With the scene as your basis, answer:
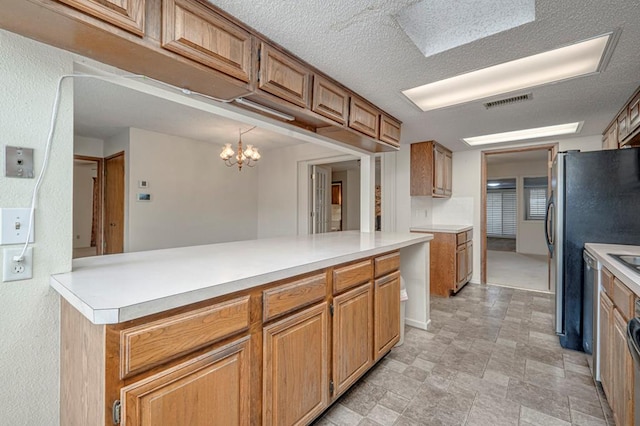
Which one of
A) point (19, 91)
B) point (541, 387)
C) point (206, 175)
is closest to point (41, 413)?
point (19, 91)

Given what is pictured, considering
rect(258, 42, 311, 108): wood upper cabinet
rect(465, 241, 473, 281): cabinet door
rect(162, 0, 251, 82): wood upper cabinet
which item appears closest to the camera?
rect(162, 0, 251, 82): wood upper cabinet

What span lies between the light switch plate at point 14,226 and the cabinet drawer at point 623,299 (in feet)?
8.12

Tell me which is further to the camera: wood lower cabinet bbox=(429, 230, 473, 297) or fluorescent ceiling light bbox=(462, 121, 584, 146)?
wood lower cabinet bbox=(429, 230, 473, 297)

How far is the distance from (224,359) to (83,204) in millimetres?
7928

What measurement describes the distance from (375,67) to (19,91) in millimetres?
1782

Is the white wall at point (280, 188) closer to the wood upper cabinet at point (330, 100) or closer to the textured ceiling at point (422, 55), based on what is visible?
the textured ceiling at point (422, 55)

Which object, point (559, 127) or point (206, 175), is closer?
point (559, 127)

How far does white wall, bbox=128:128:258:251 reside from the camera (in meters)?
4.03

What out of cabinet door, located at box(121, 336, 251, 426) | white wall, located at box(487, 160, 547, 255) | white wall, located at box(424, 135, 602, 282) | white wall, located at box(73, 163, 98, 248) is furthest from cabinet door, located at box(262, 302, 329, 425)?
white wall, located at box(487, 160, 547, 255)

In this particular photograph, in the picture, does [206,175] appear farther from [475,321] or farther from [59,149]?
[475,321]

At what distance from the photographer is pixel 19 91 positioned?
1055 millimetres

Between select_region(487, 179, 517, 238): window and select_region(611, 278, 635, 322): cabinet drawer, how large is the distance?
Result: 8286 millimetres

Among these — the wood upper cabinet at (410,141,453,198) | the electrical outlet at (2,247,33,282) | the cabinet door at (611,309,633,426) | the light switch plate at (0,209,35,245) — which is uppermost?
the wood upper cabinet at (410,141,453,198)

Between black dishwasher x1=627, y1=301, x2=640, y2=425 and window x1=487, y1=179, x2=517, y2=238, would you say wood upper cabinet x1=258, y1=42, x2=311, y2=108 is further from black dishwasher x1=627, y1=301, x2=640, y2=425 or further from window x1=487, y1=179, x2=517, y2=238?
window x1=487, y1=179, x2=517, y2=238
